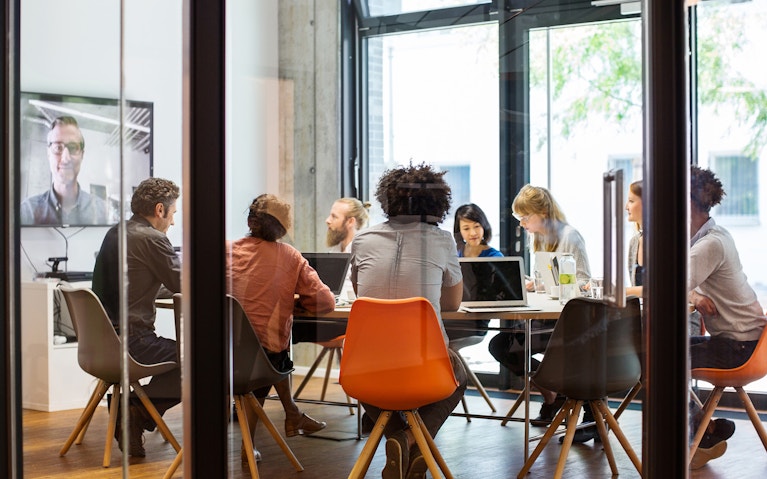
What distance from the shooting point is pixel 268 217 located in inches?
128

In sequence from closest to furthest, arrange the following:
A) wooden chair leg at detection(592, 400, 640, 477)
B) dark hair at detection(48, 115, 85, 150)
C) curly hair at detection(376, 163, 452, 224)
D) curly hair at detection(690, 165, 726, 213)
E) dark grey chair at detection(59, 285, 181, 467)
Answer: curly hair at detection(690, 165, 726, 213) < wooden chair leg at detection(592, 400, 640, 477) < curly hair at detection(376, 163, 452, 224) < dark grey chair at detection(59, 285, 181, 467) < dark hair at detection(48, 115, 85, 150)

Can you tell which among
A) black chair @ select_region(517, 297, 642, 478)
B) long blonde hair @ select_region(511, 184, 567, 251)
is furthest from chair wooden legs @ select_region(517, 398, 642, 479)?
long blonde hair @ select_region(511, 184, 567, 251)

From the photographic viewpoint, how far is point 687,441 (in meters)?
2.80

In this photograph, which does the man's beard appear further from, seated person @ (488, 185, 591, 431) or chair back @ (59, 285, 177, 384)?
chair back @ (59, 285, 177, 384)

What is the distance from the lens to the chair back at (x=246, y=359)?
325 cm

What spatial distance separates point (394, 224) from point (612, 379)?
37.5 inches

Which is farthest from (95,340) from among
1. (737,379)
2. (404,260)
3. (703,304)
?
(737,379)

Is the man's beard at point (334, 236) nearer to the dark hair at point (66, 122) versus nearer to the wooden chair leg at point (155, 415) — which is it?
the wooden chair leg at point (155, 415)

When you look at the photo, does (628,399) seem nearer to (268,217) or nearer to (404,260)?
(404,260)

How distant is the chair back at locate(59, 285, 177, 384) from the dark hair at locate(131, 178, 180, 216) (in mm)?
443

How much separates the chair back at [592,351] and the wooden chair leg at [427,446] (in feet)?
1.48

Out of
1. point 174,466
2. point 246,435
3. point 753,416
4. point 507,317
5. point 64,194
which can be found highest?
point 64,194

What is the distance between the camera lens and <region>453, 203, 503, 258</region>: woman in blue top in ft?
10.7

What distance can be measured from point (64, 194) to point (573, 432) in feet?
7.22
